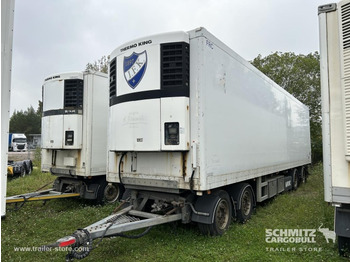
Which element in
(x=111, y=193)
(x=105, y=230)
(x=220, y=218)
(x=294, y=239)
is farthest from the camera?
(x=111, y=193)

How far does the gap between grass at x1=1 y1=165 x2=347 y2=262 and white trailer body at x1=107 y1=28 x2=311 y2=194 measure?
3.34 feet

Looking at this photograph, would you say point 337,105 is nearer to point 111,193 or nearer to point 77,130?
point 77,130

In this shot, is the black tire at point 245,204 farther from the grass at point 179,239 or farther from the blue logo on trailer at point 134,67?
the blue logo on trailer at point 134,67

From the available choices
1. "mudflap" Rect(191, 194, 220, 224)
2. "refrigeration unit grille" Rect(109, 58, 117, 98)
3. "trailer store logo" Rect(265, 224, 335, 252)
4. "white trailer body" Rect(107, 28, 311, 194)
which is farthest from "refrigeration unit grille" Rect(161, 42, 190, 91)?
"trailer store logo" Rect(265, 224, 335, 252)

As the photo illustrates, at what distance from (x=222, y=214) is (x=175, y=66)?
9.89 ft

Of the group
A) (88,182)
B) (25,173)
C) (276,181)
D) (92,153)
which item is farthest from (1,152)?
(25,173)

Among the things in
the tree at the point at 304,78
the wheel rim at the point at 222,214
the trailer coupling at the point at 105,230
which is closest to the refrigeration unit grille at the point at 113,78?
the trailer coupling at the point at 105,230

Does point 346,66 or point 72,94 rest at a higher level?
point 72,94

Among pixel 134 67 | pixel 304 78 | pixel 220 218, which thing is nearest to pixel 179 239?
pixel 220 218

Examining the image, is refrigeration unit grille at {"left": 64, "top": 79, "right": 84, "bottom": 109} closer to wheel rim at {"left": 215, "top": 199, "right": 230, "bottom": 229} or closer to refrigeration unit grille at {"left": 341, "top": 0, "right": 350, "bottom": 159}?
wheel rim at {"left": 215, "top": 199, "right": 230, "bottom": 229}

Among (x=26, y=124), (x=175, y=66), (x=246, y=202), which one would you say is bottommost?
(x=246, y=202)

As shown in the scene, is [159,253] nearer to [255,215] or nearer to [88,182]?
[255,215]

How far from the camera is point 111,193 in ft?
25.1

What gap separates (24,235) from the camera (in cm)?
520
